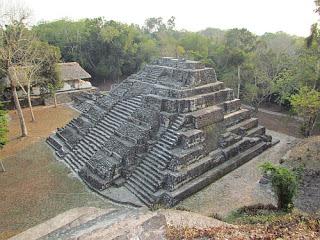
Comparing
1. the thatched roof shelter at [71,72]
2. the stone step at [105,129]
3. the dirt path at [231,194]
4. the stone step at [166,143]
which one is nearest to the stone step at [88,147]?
the stone step at [105,129]

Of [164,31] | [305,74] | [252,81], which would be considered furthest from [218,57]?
[164,31]

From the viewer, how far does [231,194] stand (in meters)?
13.2

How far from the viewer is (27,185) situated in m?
14.2

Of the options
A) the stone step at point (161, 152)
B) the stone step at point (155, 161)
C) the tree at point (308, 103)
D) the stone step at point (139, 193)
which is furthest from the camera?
the tree at point (308, 103)

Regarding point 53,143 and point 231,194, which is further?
point 53,143

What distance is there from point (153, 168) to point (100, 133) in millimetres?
4650

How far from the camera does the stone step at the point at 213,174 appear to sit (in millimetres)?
12711

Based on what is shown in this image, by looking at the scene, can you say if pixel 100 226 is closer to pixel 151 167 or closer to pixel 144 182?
pixel 144 182

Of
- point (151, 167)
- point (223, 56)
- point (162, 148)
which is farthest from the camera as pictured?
point (223, 56)

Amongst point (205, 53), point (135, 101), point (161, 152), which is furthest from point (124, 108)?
point (205, 53)

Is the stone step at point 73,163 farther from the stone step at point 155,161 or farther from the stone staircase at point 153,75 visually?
the stone staircase at point 153,75

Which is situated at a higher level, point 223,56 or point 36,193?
point 223,56

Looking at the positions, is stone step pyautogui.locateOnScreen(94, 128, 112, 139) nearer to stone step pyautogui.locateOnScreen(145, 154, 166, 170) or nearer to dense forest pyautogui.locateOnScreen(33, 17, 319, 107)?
stone step pyautogui.locateOnScreen(145, 154, 166, 170)

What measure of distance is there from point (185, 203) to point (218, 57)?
18943 millimetres
